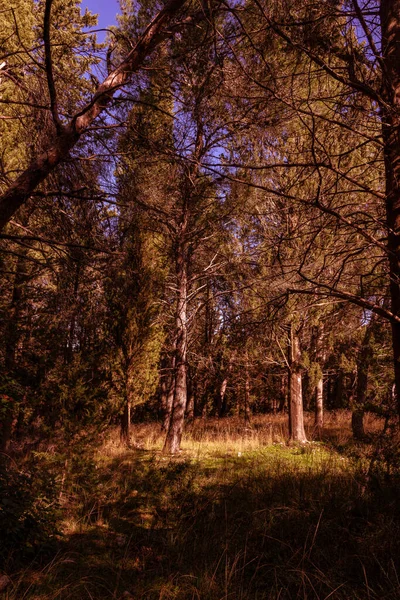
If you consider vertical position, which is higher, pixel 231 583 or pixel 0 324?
pixel 0 324

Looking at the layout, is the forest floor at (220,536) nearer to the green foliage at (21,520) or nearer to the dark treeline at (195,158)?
the green foliage at (21,520)

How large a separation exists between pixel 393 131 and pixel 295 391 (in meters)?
8.66

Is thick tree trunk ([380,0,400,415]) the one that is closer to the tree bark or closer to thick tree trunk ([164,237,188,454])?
the tree bark

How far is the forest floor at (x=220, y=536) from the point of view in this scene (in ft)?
8.69

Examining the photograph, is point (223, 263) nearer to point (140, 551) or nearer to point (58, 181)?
point (58, 181)

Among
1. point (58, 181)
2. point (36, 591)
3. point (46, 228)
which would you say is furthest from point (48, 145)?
point (36, 591)

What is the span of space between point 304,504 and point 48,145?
14.8 ft

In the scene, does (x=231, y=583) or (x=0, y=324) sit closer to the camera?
(x=231, y=583)

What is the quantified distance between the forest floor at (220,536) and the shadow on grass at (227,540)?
0.01m

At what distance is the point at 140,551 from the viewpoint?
12.2 ft

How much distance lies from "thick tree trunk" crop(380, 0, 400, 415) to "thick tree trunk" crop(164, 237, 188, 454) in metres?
6.36

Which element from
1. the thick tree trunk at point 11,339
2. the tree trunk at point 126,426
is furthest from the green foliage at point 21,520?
the tree trunk at point 126,426

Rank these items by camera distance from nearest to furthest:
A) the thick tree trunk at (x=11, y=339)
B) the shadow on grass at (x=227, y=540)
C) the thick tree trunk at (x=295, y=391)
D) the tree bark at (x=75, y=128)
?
the shadow on grass at (x=227, y=540), the tree bark at (x=75, y=128), the thick tree trunk at (x=11, y=339), the thick tree trunk at (x=295, y=391)

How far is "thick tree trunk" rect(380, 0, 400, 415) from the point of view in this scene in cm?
306
